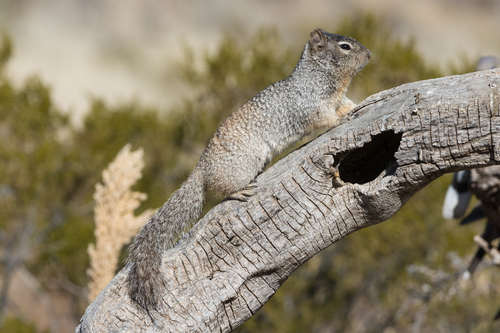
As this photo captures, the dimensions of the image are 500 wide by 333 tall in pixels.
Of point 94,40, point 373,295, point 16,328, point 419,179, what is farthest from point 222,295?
point 94,40

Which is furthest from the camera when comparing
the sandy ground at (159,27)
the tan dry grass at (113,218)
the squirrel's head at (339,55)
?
the sandy ground at (159,27)

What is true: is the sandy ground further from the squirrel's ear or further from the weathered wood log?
the weathered wood log

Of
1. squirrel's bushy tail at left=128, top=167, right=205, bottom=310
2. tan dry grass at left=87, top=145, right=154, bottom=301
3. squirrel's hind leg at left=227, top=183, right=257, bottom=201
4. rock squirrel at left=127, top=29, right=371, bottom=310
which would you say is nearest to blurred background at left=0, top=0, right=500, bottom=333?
rock squirrel at left=127, top=29, right=371, bottom=310

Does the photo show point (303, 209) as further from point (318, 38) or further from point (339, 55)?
point (318, 38)

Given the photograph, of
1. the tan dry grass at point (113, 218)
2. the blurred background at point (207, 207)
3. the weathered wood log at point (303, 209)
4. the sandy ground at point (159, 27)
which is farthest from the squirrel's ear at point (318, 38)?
the sandy ground at point (159, 27)

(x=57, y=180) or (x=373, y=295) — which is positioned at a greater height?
(x=57, y=180)

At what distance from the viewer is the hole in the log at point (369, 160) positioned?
2.59 m

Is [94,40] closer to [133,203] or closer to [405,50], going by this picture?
[405,50]

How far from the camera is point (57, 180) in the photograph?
10.7 m

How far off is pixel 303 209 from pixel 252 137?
107cm

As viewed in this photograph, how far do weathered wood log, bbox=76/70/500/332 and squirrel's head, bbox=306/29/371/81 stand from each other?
4.31 feet

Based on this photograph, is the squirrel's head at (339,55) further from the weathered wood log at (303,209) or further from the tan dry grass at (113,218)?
the tan dry grass at (113,218)

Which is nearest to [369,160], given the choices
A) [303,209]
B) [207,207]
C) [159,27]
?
[303,209]

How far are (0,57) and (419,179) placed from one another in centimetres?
1008
